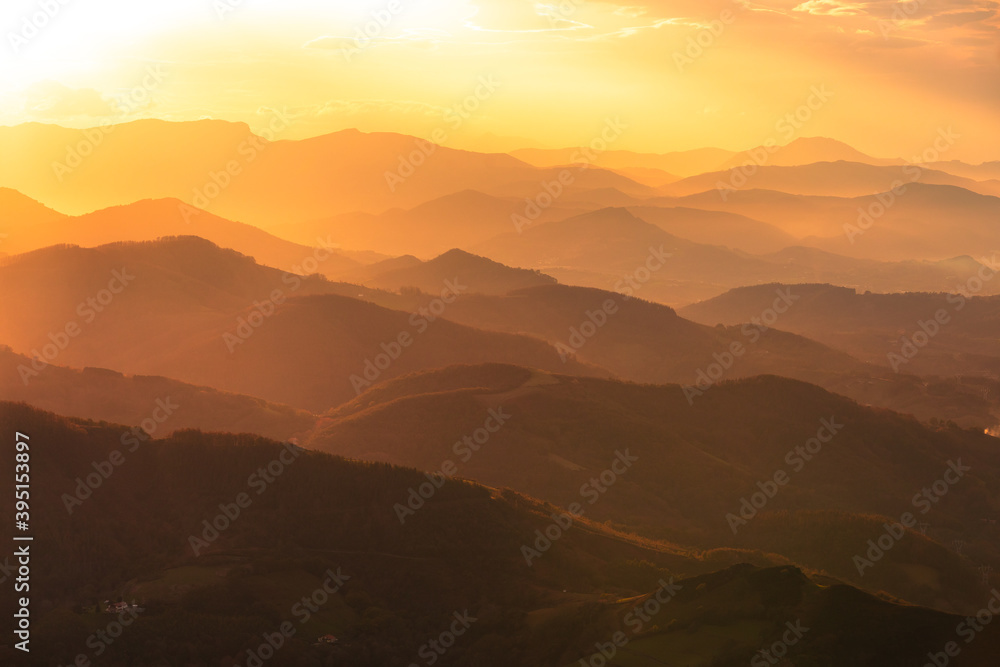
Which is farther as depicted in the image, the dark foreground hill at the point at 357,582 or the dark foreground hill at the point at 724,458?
the dark foreground hill at the point at 724,458

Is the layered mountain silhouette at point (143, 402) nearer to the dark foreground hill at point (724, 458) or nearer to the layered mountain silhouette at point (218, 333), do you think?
the dark foreground hill at point (724, 458)

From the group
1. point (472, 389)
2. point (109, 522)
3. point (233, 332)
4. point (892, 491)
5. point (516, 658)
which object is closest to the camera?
point (516, 658)

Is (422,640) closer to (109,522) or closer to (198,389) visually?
(109,522)

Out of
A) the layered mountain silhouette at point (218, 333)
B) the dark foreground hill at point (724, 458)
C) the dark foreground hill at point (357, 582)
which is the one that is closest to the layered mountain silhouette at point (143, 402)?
the dark foreground hill at point (724, 458)

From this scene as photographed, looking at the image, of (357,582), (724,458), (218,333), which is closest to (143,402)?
(218,333)

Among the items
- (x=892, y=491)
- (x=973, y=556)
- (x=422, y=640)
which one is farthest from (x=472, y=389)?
(x=422, y=640)

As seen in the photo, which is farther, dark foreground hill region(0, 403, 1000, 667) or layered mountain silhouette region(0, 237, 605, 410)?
layered mountain silhouette region(0, 237, 605, 410)

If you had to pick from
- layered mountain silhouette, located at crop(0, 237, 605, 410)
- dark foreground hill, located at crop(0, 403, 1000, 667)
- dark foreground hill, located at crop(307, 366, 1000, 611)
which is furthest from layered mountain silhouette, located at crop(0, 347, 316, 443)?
dark foreground hill, located at crop(0, 403, 1000, 667)

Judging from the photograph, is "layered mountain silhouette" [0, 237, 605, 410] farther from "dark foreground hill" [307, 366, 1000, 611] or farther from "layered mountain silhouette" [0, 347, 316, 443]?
"dark foreground hill" [307, 366, 1000, 611]
